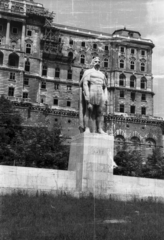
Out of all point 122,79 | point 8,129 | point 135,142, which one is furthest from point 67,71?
point 8,129

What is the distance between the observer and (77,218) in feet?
36.0

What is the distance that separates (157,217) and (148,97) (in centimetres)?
7330

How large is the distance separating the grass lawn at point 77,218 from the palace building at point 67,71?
54374 millimetres

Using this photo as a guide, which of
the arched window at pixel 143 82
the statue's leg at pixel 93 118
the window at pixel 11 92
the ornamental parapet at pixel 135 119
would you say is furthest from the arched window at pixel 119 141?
the statue's leg at pixel 93 118

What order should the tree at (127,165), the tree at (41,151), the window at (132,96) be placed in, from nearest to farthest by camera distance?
the tree at (41,151)
the tree at (127,165)
the window at (132,96)

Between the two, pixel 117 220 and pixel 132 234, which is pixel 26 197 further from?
pixel 132 234

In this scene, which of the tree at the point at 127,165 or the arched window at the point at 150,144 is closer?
the tree at the point at 127,165

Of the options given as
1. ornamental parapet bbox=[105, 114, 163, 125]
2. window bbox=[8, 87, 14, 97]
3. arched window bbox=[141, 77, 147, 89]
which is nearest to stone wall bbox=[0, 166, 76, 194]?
window bbox=[8, 87, 14, 97]

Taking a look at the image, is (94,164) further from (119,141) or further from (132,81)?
(132,81)

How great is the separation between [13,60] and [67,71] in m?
12.3

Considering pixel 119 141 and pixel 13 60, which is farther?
pixel 13 60

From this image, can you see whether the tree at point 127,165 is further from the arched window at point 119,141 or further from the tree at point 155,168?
the arched window at point 119,141

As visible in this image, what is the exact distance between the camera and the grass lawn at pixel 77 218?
927 cm

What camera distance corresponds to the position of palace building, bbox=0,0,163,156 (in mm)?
72625
